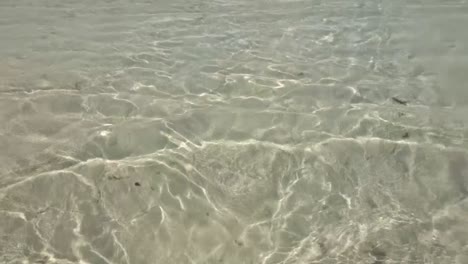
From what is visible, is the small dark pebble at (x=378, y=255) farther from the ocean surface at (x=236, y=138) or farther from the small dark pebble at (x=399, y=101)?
the small dark pebble at (x=399, y=101)

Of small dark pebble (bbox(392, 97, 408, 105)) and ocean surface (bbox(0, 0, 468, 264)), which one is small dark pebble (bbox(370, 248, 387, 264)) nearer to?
ocean surface (bbox(0, 0, 468, 264))

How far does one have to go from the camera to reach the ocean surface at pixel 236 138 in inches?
165

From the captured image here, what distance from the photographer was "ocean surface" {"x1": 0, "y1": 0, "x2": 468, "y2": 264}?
4188 mm

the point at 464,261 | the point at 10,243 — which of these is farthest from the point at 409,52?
the point at 10,243

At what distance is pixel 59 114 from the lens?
18.4 ft

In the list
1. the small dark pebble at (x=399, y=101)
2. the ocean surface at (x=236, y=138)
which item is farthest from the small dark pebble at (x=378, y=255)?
the small dark pebble at (x=399, y=101)

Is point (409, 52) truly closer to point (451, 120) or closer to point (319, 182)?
point (451, 120)

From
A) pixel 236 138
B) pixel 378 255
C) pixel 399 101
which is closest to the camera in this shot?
pixel 378 255

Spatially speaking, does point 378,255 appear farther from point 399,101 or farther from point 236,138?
point 399,101

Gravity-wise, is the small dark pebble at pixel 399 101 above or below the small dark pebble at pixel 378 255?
above

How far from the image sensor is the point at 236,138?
5.24 m

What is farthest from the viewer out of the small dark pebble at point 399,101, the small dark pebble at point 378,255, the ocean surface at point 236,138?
the small dark pebble at point 399,101

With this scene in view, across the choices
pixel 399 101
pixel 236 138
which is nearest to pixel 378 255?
pixel 236 138

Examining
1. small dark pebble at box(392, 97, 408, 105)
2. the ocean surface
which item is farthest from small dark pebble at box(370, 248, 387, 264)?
small dark pebble at box(392, 97, 408, 105)
